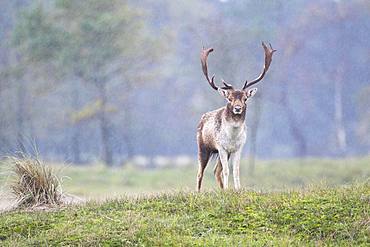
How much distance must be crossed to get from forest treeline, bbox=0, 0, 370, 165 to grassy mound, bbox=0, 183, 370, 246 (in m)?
27.3

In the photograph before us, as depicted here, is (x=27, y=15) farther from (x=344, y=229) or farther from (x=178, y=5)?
(x=344, y=229)

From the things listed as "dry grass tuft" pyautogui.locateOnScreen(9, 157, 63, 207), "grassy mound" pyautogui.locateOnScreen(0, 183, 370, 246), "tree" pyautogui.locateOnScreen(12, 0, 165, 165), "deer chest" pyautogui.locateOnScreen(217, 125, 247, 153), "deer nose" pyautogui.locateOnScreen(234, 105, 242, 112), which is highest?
"tree" pyautogui.locateOnScreen(12, 0, 165, 165)

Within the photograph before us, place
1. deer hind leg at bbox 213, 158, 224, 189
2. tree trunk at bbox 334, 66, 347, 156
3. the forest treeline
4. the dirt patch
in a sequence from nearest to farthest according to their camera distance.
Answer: the dirt patch < deer hind leg at bbox 213, 158, 224, 189 < the forest treeline < tree trunk at bbox 334, 66, 347, 156

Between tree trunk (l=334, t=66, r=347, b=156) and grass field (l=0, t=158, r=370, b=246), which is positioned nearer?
grass field (l=0, t=158, r=370, b=246)

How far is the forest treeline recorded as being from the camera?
43438mm

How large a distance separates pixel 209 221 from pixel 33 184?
155 inches

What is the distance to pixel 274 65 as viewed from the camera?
158ft

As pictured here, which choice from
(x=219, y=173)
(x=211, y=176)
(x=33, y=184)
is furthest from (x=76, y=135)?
(x=33, y=184)

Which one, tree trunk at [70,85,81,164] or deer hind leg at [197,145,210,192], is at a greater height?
tree trunk at [70,85,81,164]

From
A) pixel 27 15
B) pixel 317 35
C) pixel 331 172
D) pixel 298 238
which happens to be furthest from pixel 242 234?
pixel 317 35

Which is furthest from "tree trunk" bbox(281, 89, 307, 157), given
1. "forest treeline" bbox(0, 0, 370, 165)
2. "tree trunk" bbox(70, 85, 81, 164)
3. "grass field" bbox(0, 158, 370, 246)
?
"grass field" bbox(0, 158, 370, 246)

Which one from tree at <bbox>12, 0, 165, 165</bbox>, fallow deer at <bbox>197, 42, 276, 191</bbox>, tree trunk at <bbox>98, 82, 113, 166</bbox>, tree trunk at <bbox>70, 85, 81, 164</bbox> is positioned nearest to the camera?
fallow deer at <bbox>197, 42, 276, 191</bbox>

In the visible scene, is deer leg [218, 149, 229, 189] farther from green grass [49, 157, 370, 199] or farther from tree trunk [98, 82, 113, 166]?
tree trunk [98, 82, 113, 166]

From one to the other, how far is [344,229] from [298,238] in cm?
70
